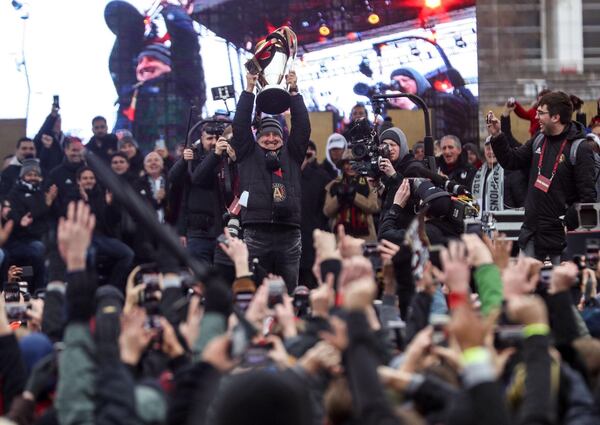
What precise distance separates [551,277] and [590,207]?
9.80ft

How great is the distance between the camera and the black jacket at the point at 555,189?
9.90 metres

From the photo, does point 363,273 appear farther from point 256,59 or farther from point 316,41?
point 316,41

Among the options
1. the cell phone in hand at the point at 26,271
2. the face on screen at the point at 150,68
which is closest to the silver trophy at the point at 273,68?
the cell phone in hand at the point at 26,271

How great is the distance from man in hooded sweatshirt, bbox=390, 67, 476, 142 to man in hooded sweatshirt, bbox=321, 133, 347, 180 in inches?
51.9

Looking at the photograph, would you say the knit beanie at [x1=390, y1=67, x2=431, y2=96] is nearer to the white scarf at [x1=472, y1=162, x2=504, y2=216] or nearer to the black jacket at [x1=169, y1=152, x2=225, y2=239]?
the white scarf at [x1=472, y1=162, x2=504, y2=216]

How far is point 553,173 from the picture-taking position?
997cm

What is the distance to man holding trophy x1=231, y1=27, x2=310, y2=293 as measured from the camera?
1016 centimetres

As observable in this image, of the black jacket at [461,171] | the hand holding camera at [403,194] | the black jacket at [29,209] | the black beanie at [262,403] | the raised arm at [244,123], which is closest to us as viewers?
the black beanie at [262,403]

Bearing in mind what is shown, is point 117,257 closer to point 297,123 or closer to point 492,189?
point 297,123

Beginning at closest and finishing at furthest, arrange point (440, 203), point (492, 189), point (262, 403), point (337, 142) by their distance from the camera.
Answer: point (262, 403)
point (440, 203)
point (492, 189)
point (337, 142)

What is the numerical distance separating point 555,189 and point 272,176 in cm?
194

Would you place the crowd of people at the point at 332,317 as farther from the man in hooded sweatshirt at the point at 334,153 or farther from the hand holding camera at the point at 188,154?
the man in hooded sweatshirt at the point at 334,153

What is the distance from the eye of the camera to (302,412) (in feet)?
15.4

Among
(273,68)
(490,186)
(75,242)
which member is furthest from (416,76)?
(75,242)
